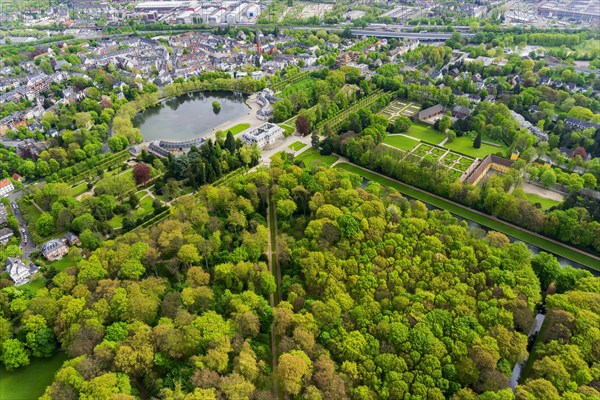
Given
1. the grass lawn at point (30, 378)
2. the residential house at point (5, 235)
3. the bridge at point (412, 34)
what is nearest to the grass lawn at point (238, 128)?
the residential house at point (5, 235)

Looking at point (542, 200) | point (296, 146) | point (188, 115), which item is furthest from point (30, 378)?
point (542, 200)

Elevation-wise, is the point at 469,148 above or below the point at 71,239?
below

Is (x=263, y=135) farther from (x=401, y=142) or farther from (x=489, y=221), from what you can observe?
(x=489, y=221)

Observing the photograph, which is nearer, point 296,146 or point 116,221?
point 116,221

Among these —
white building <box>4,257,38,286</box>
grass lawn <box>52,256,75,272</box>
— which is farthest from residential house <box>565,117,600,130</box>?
white building <box>4,257,38,286</box>

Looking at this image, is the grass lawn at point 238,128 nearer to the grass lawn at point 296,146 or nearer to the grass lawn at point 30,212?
the grass lawn at point 296,146

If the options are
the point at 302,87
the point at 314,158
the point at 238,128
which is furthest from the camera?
the point at 302,87

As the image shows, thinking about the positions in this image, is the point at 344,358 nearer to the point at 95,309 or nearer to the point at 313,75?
the point at 95,309
